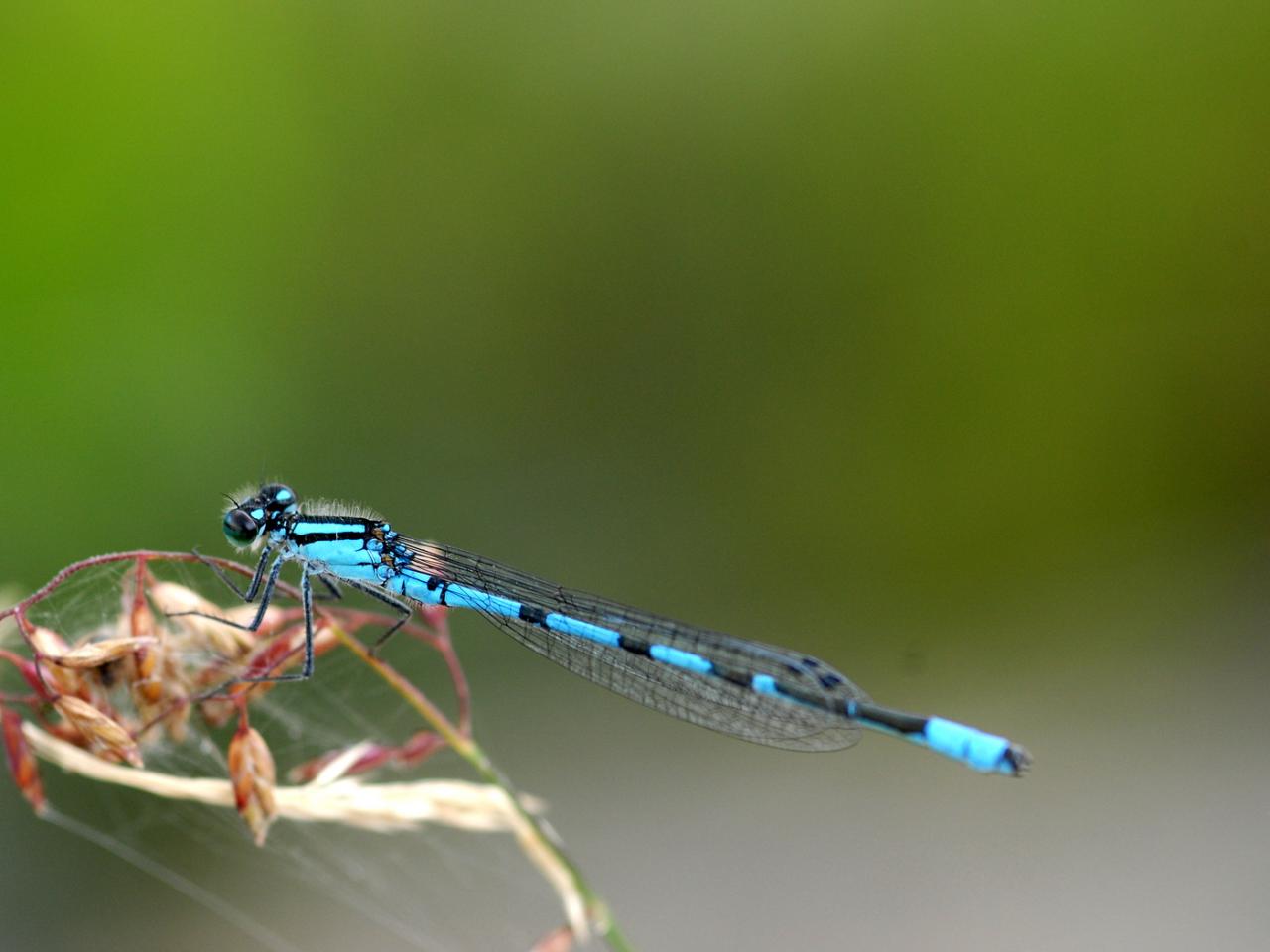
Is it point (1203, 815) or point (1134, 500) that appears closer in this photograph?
point (1203, 815)

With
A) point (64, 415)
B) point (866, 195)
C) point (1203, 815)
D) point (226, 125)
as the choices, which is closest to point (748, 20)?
point (866, 195)

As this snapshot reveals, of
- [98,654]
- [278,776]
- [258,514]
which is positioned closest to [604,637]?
[258,514]

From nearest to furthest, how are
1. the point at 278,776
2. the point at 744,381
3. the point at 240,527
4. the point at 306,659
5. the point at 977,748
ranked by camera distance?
the point at 306,659, the point at 977,748, the point at 240,527, the point at 278,776, the point at 744,381

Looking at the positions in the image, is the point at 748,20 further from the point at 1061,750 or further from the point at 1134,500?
the point at 1061,750

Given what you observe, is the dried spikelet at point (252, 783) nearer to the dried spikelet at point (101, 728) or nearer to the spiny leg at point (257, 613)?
the dried spikelet at point (101, 728)

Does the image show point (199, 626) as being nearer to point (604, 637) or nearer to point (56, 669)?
point (56, 669)

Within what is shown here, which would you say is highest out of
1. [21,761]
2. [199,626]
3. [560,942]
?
[199,626]

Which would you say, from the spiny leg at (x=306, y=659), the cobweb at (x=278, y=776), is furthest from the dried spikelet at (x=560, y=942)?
the spiny leg at (x=306, y=659)
